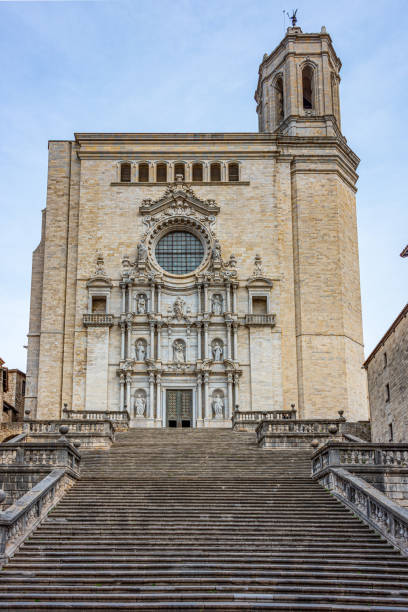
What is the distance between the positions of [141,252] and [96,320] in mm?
3632

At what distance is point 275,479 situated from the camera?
718 inches

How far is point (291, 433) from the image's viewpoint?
76.0ft

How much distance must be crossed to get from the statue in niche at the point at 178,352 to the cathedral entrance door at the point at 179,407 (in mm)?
1303

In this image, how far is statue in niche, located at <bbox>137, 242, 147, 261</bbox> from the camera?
3466 centimetres

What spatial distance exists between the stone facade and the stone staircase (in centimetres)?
656

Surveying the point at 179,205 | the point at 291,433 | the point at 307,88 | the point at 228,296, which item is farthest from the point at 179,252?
the point at 291,433

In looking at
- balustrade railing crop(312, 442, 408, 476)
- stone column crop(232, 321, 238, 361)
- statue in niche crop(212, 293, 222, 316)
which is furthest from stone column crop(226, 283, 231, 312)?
balustrade railing crop(312, 442, 408, 476)

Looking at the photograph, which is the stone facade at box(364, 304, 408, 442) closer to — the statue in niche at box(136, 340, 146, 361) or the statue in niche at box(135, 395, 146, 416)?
the statue in niche at box(135, 395, 146, 416)

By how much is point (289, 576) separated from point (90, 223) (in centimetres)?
2496

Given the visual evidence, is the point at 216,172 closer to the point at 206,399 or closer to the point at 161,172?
the point at 161,172

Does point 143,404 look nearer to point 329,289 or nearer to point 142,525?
point 329,289

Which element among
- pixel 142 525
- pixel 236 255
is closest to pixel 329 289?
pixel 236 255

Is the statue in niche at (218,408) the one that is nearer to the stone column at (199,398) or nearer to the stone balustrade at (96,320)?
the stone column at (199,398)

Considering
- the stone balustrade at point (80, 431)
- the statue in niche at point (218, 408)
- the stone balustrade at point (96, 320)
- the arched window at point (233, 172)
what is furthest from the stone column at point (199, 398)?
the arched window at point (233, 172)
